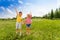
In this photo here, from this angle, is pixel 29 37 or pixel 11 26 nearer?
pixel 29 37

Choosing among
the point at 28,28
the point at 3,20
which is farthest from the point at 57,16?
the point at 28,28

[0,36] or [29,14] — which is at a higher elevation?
[29,14]

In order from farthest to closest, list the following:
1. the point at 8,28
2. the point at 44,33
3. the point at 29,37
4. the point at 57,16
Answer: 1. the point at 57,16
2. the point at 8,28
3. the point at 44,33
4. the point at 29,37

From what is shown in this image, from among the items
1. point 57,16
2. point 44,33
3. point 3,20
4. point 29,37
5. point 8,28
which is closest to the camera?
point 29,37

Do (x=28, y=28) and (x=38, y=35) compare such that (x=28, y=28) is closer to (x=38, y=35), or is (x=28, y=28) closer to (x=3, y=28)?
(x=38, y=35)

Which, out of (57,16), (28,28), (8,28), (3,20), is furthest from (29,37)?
(57,16)

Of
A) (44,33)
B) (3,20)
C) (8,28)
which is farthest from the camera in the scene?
(3,20)

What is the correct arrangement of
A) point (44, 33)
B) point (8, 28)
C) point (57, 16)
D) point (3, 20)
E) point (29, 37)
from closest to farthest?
point (29, 37)
point (44, 33)
point (8, 28)
point (3, 20)
point (57, 16)

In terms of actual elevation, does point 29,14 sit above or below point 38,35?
above

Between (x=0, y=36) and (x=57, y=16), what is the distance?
1236 centimetres

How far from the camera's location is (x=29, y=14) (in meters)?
18.2

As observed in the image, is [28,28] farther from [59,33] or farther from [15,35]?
[59,33]

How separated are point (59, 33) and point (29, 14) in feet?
11.0

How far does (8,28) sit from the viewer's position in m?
21.7
